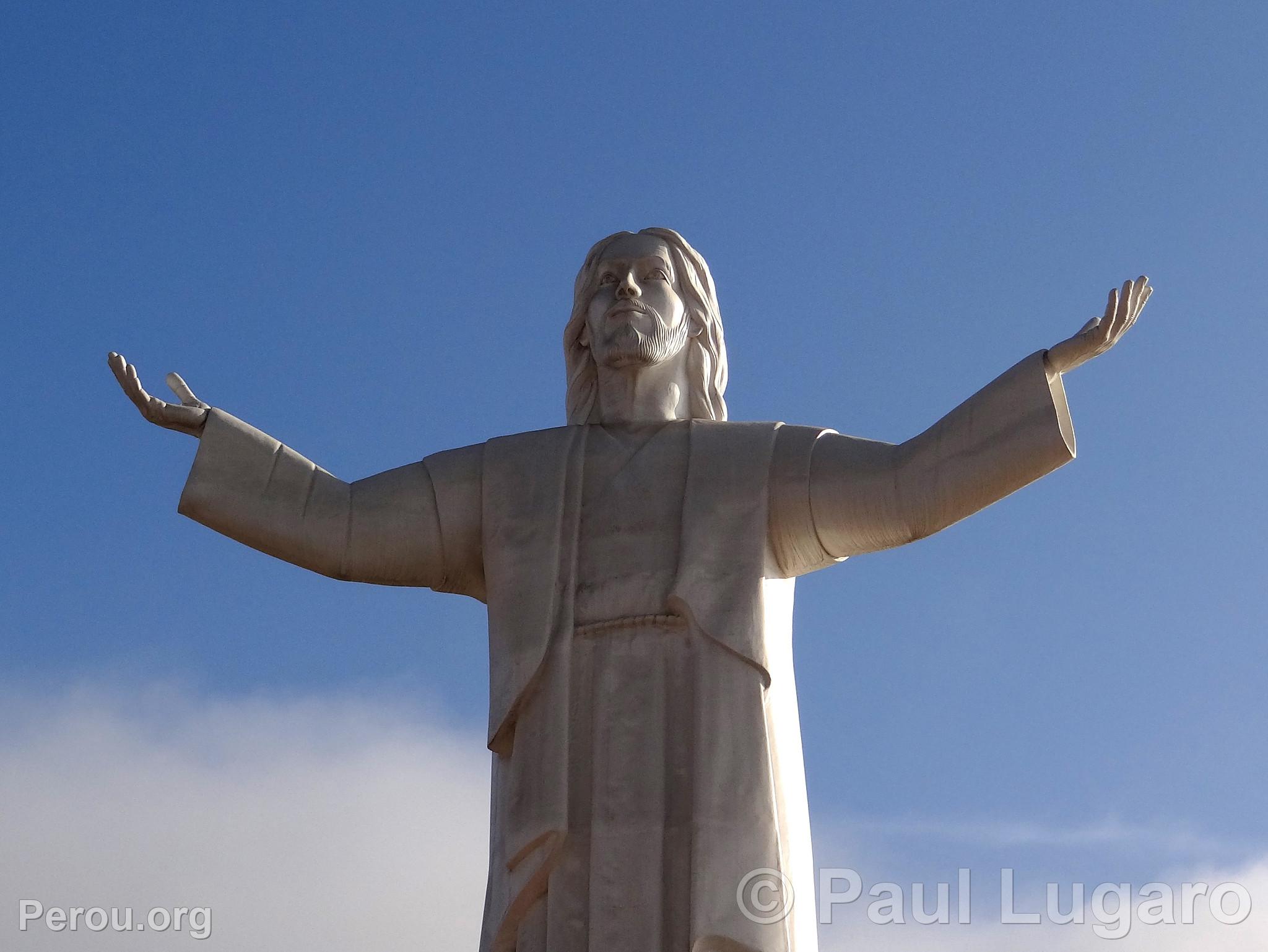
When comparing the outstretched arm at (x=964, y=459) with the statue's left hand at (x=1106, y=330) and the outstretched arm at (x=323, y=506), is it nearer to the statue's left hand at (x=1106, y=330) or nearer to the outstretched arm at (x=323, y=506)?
the statue's left hand at (x=1106, y=330)

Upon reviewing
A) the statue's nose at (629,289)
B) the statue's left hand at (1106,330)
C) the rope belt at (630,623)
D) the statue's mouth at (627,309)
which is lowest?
the rope belt at (630,623)

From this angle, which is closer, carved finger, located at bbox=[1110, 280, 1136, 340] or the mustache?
carved finger, located at bbox=[1110, 280, 1136, 340]

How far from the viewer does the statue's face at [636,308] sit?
1115 cm

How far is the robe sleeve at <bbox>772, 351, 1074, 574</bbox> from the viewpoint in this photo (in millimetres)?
10078

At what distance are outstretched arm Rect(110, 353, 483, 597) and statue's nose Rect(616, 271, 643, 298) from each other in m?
1.27

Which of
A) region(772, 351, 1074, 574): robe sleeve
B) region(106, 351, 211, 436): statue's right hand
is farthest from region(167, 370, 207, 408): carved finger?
region(772, 351, 1074, 574): robe sleeve

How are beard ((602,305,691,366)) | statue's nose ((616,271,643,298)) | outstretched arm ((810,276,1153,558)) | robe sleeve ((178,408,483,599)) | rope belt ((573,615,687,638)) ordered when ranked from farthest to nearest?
1. statue's nose ((616,271,643,298))
2. beard ((602,305,691,366))
3. robe sleeve ((178,408,483,599))
4. rope belt ((573,615,687,638))
5. outstretched arm ((810,276,1153,558))

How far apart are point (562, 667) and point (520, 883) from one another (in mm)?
1099

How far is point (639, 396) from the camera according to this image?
11.2 m

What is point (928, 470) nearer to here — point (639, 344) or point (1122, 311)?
point (1122, 311)

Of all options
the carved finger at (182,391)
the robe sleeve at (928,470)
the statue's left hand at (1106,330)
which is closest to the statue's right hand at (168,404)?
the carved finger at (182,391)

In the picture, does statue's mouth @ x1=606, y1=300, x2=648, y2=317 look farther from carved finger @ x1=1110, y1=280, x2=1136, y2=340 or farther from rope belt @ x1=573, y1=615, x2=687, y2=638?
carved finger @ x1=1110, y1=280, x2=1136, y2=340

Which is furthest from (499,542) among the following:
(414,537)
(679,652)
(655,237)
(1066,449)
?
(1066,449)

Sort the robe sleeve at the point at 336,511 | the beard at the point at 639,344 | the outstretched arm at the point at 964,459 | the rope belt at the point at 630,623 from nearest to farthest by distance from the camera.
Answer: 1. the outstretched arm at the point at 964,459
2. the rope belt at the point at 630,623
3. the robe sleeve at the point at 336,511
4. the beard at the point at 639,344
